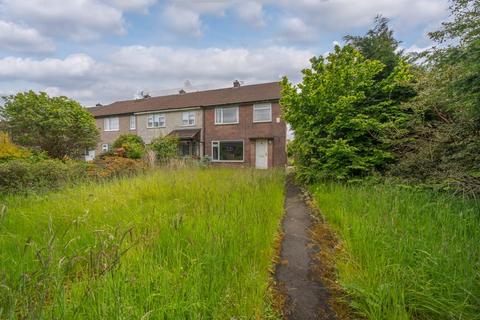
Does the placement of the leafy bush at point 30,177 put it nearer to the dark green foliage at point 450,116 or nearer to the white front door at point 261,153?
the dark green foliage at point 450,116

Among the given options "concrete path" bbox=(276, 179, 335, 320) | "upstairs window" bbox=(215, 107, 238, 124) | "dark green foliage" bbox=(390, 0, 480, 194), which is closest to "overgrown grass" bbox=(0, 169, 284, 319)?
"concrete path" bbox=(276, 179, 335, 320)

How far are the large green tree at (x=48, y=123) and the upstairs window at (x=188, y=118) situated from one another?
797 centimetres

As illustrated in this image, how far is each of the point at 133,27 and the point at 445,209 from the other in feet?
38.4

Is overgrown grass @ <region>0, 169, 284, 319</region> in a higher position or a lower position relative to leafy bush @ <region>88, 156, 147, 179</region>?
lower

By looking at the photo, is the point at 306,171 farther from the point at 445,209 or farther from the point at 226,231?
the point at 226,231

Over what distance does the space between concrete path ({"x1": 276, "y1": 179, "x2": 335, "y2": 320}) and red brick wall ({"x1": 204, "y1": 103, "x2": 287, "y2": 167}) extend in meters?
13.2

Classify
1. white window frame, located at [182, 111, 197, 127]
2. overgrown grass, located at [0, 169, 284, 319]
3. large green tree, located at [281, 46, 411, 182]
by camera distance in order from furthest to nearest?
1. white window frame, located at [182, 111, 197, 127]
2. large green tree, located at [281, 46, 411, 182]
3. overgrown grass, located at [0, 169, 284, 319]

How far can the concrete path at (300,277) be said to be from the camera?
7.95 feet

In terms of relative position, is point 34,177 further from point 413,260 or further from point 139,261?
point 413,260

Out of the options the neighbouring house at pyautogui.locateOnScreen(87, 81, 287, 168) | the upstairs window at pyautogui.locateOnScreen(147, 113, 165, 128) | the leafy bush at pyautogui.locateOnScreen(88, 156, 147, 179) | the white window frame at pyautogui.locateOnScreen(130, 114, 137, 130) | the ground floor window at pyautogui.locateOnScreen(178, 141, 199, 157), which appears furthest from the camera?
the white window frame at pyautogui.locateOnScreen(130, 114, 137, 130)

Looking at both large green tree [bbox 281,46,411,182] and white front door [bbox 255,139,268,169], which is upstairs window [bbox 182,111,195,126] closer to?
white front door [bbox 255,139,268,169]

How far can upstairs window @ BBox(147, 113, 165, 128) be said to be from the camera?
23469mm

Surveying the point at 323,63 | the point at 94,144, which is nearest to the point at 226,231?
the point at 323,63

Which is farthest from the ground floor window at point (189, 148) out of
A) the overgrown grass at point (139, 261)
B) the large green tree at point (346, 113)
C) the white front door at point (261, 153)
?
the overgrown grass at point (139, 261)
